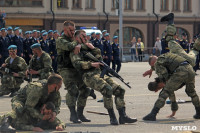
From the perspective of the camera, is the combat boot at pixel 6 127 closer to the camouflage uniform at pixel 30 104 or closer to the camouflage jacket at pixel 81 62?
the camouflage uniform at pixel 30 104

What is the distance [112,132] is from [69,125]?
110cm

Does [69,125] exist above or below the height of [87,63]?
below

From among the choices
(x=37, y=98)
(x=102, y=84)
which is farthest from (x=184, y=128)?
(x=37, y=98)

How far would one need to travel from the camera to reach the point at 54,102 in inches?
356

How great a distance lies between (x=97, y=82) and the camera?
9.68 metres

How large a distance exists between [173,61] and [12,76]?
240 inches

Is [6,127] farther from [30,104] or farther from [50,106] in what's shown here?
[50,106]

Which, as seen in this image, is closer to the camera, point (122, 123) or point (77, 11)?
point (122, 123)

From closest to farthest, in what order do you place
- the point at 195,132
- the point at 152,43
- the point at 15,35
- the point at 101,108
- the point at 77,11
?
the point at 195,132 → the point at 101,108 → the point at 15,35 → the point at 77,11 → the point at 152,43

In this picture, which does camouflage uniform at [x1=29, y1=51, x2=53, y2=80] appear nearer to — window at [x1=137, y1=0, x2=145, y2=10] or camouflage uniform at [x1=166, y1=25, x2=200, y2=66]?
camouflage uniform at [x1=166, y1=25, x2=200, y2=66]

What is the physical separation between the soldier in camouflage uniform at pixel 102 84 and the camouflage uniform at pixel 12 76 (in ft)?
16.4

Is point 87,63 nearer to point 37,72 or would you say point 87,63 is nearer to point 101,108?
point 101,108

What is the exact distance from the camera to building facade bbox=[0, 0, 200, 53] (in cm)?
4516

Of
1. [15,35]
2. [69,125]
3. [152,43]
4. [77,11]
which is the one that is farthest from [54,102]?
[152,43]
